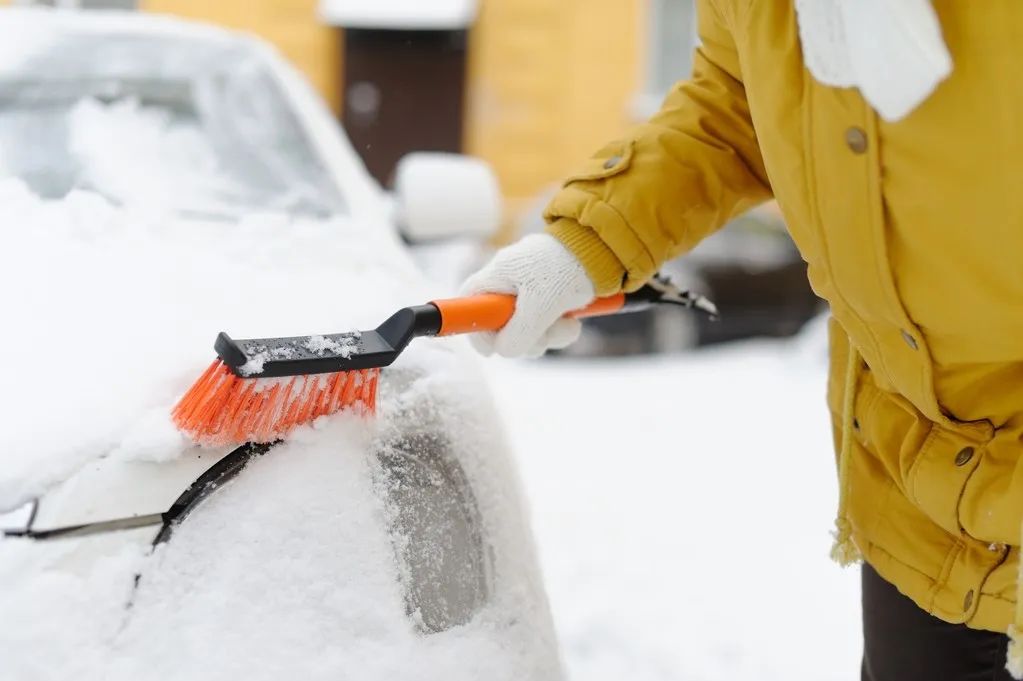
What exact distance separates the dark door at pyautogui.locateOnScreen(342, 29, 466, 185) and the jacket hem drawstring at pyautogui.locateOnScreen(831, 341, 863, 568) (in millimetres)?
8329

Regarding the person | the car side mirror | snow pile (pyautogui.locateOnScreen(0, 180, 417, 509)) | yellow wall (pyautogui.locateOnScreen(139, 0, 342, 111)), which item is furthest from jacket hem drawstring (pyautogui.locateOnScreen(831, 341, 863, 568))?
yellow wall (pyautogui.locateOnScreen(139, 0, 342, 111))

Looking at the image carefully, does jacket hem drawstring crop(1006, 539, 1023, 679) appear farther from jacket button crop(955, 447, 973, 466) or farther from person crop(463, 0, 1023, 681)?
jacket button crop(955, 447, 973, 466)

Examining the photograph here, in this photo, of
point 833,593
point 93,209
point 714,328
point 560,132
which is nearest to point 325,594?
point 93,209

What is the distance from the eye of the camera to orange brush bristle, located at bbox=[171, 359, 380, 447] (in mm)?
1034

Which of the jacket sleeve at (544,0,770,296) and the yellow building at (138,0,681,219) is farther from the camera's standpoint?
the yellow building at (138,0,681,219)

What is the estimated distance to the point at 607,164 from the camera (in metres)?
1.36

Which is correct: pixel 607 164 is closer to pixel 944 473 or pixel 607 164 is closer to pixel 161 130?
pixel 944 473

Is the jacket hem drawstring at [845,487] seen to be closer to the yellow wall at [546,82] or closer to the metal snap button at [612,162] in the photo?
the metal snap button at [612,162]

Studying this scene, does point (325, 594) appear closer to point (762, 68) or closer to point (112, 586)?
point (112, 586)

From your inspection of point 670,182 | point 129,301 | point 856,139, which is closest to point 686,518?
point 670,182

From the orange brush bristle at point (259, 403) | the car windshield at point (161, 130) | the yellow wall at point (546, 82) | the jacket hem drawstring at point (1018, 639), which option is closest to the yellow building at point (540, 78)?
the yellow wall at point (546, 82)

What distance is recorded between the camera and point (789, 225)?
1105 millimetres

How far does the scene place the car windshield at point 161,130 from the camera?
5.66 ft

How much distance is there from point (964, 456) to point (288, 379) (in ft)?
2.36
